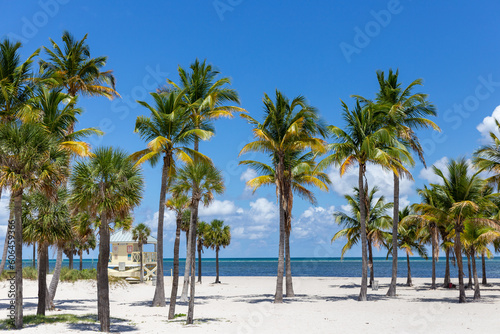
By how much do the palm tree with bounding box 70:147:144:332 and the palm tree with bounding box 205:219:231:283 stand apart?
3531cm

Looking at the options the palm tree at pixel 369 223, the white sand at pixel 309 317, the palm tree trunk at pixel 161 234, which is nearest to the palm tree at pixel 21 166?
the white sand at pixel 309 317

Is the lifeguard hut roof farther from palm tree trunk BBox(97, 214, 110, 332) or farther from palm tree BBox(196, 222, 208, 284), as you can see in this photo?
palm tree trunk BBox(97, 214, 110, 332)

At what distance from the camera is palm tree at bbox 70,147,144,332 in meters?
14.4

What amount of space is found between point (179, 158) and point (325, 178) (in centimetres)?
1018

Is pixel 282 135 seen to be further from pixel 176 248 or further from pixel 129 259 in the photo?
pixel 129 259

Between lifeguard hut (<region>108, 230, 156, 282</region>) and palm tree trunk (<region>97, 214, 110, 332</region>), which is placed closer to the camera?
palm tree trunk (<region>97, 214, 110, 332</region>)

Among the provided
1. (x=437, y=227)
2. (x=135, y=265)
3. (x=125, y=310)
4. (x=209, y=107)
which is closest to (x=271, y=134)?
(x=209, y=107)

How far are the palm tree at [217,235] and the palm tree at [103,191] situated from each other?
35.3m

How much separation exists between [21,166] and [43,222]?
3183mm

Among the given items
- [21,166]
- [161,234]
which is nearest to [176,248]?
[161,234]

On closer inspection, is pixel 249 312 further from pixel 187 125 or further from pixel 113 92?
pixel 113 92

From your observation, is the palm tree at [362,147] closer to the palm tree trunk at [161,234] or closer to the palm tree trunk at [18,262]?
the palm tree trunk at [161,234]

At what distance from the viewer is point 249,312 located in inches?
821

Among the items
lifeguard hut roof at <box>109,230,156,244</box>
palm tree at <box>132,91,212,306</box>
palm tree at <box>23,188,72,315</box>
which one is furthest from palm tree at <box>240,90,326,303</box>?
lifeguard hut roof at <box>109,230,156,244</box>
